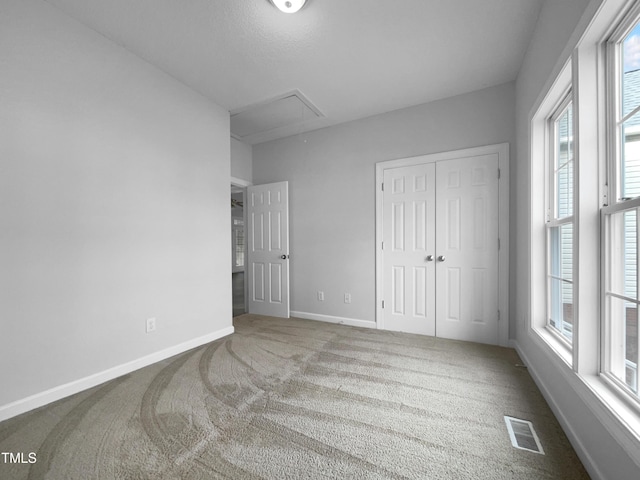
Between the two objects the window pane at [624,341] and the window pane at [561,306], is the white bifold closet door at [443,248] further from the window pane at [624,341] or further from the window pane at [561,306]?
the window pane at [624,341]

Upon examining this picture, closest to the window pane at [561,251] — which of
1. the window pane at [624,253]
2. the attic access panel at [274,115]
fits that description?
the window pane at [624,253]

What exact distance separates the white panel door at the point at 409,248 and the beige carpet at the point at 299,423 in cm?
72

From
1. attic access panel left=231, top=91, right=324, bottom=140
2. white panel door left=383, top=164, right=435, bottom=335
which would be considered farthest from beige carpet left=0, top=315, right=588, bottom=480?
attic access panel left=231, top=91, right=324, bottom=140

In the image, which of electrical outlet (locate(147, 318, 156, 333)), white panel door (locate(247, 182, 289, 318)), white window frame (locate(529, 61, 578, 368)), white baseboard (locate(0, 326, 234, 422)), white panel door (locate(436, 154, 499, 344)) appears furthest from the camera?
white panel door (locate(247, 182, 289, 318))

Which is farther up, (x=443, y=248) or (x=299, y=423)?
(x=443, y=248)

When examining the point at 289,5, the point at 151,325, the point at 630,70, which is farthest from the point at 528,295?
the point at 151,325

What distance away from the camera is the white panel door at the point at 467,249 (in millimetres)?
2820

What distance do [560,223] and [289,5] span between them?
2377mm

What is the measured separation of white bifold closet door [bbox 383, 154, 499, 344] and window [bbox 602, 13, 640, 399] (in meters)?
1.61

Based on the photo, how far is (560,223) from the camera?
1822 millimetres

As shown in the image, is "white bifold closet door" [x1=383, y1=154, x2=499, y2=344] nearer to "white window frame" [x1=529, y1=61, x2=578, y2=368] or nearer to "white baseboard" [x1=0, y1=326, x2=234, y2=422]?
"white window frame" [x1=529, y1=61, x2=578, y2=368]

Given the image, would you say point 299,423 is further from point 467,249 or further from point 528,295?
point 467,249

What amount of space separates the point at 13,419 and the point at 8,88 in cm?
204

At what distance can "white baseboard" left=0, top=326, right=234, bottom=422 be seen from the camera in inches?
65.6
